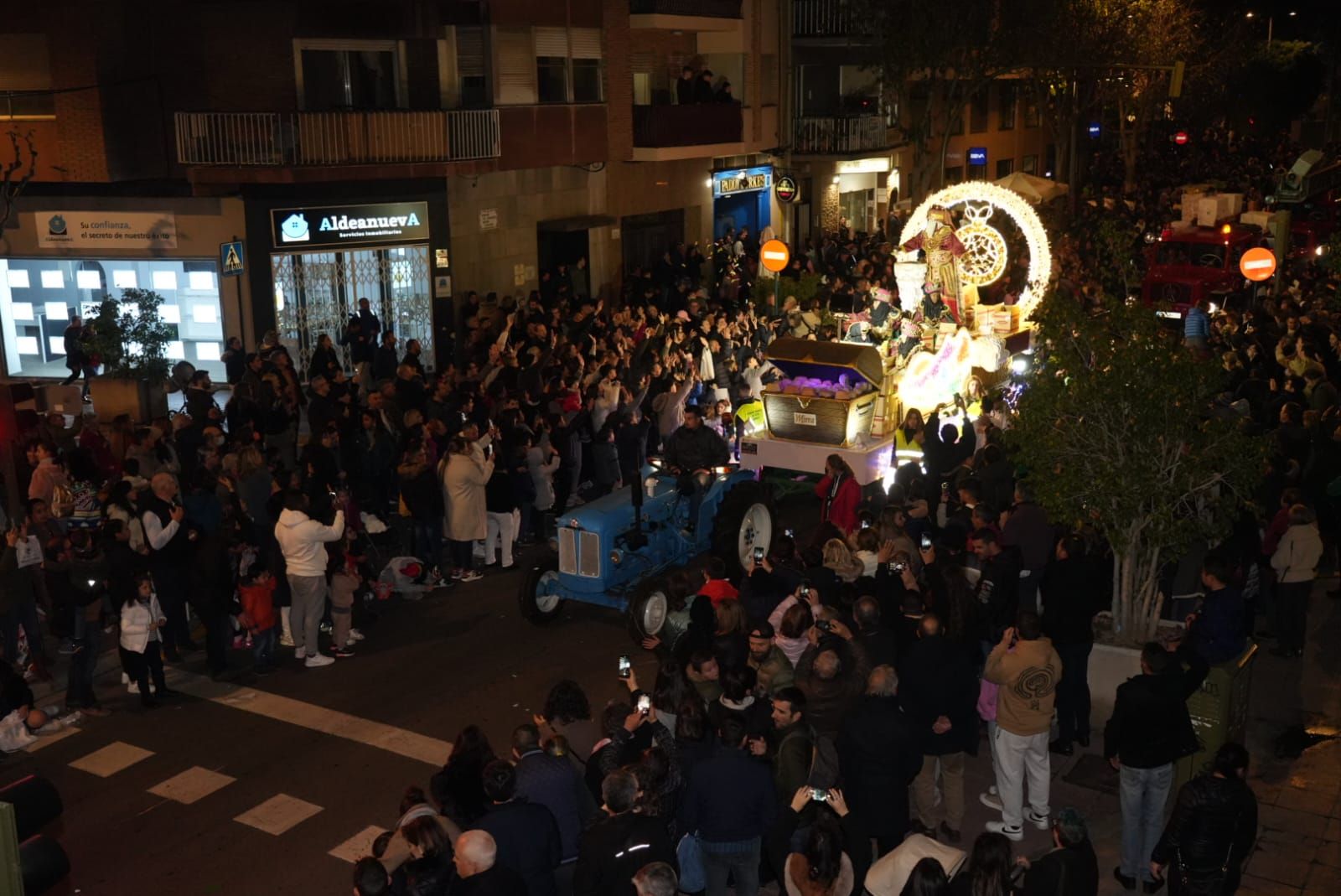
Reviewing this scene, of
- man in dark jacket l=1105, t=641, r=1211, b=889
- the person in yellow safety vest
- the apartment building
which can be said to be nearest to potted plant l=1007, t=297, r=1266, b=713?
man in dark jacket l=1105, t=641, r=1211, b=889

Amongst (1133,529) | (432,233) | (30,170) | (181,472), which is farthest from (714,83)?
(1133,529)

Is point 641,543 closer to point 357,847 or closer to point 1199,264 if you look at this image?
point 357,847

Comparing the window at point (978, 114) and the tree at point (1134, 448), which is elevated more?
the window at point (978, 114)

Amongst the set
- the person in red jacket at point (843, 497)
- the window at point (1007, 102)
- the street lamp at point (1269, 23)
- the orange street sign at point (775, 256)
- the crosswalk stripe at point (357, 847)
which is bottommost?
the crosswalk stripe at point (357, 847)

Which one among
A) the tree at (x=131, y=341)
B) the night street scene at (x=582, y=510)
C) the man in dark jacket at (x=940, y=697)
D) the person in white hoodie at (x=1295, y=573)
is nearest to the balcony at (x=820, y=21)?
the night street scene at (x=582, y=510)

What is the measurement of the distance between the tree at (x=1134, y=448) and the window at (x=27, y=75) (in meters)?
17.9

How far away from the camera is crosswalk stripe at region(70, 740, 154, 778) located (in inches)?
421

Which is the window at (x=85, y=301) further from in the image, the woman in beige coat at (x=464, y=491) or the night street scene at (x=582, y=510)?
the woman in beige coat at (x=464, y=491)

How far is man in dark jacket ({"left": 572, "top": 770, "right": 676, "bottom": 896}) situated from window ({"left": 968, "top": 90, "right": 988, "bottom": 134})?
45049 mm

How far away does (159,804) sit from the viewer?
1016 centimetres

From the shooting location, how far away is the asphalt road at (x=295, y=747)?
944 cm

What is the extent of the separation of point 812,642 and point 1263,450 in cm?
378

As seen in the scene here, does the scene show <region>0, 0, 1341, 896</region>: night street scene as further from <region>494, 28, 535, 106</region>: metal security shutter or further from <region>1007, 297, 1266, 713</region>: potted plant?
<region>494, 28, 535, 106</region>: metal security shutter

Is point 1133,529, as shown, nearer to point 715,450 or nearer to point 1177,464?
point 1177,464
